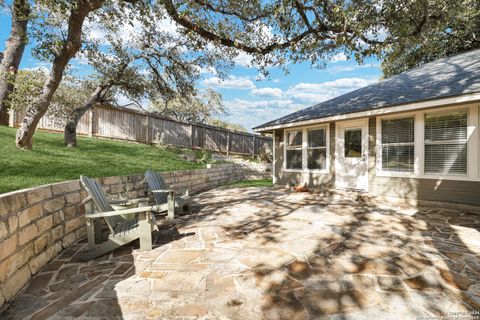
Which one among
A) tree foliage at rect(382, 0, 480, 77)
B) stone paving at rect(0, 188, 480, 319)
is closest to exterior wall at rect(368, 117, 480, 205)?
stone paving at rect(0, 188, 480, 319)

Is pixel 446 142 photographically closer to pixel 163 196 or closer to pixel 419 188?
pixel 419 188

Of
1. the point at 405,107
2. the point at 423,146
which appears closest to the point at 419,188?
the point at 423,146

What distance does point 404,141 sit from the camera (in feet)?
19.4

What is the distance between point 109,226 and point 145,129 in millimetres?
8291

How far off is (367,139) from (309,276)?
535 cm

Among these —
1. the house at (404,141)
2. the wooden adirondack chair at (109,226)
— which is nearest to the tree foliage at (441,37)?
the house at (404,141)

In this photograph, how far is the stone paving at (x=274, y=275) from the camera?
6.42 feet

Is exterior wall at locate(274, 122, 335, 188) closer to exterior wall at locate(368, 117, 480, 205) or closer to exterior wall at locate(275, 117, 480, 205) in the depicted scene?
exterior wall at locate(275, 117, 480, 205)

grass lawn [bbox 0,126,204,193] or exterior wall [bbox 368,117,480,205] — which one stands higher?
grass lawn [bbox 0,126,204,193]

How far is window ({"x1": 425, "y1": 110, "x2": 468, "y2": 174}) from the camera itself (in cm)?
513

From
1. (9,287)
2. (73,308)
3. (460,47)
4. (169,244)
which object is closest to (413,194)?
(169,244)

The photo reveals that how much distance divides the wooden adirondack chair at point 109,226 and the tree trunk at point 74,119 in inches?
179

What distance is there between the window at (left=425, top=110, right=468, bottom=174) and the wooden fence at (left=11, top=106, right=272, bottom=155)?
30.9ft

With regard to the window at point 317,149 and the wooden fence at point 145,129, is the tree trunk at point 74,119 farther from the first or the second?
the window at point 317,149
